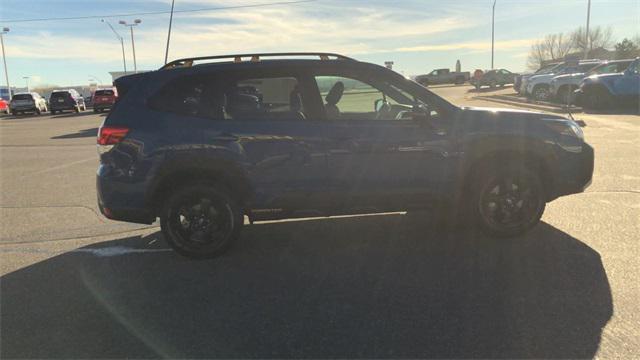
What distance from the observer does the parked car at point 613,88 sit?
19156mm

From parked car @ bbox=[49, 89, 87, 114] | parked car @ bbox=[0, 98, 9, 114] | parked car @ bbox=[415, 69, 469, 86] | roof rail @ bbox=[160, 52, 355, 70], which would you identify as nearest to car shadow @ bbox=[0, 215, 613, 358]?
roof rail @ bbox=[160, 52, 355, 70]

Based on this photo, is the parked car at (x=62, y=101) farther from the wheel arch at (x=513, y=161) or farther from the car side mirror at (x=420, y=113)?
the wheel arch at (x=513, y=161)

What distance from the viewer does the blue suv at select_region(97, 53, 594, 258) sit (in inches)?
183

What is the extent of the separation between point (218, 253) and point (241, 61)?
73.5 inches

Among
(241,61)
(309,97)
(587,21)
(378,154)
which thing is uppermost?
(587,21)

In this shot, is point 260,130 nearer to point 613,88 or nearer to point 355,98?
point 355,98

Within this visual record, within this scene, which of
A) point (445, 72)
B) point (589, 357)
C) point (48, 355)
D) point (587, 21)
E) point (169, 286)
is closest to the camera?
point (589, 357)

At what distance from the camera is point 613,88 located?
763 inches

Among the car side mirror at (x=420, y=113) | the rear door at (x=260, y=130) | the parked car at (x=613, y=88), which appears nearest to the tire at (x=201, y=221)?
the rear door at (x=260, y=130)

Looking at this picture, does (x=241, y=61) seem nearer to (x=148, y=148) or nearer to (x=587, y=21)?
(x=148, y=148)

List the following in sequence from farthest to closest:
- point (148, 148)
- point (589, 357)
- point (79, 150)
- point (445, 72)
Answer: point (445, 72) → point (79, 150) → point (148, 148) → point (589, 357)

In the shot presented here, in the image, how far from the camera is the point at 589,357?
120 inches

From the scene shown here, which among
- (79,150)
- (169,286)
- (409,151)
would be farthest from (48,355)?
(79,150)

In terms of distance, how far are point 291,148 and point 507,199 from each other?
7.40ft
